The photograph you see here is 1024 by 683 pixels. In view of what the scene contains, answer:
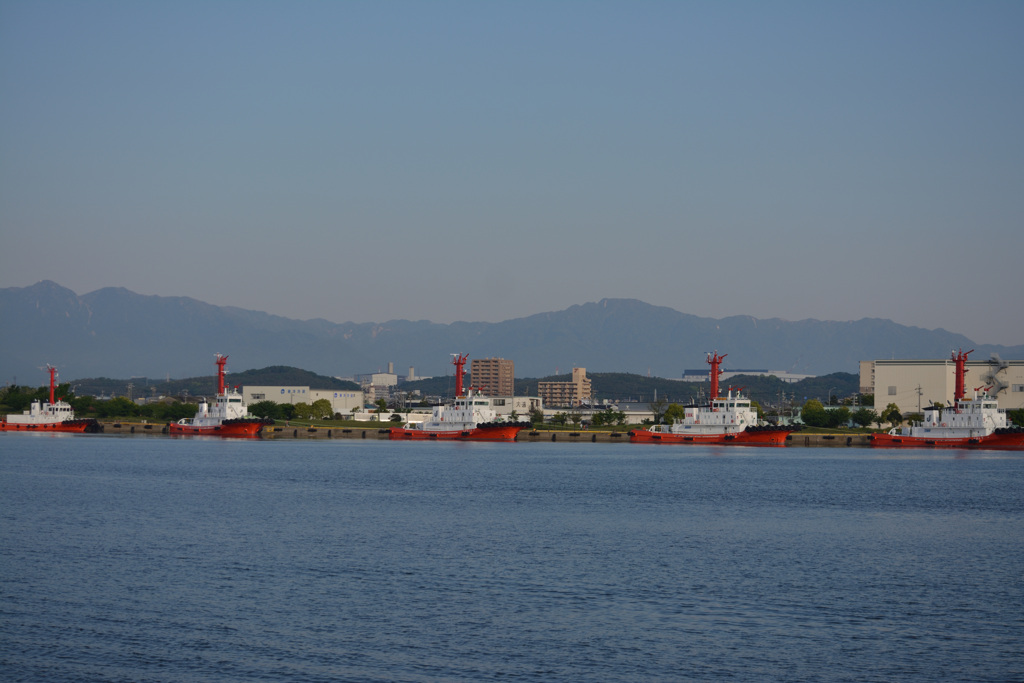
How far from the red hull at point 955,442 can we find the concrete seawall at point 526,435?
15.7ft

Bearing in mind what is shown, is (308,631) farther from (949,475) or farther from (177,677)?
(949,475)

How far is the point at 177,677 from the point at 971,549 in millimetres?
28285

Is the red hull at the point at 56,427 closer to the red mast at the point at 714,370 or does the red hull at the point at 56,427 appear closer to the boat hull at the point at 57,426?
the boat hull at the point at 57,426

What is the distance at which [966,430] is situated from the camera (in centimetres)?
10100

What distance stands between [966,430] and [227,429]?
82.0m

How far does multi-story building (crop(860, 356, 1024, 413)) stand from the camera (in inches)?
5556

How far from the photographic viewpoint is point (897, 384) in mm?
150750

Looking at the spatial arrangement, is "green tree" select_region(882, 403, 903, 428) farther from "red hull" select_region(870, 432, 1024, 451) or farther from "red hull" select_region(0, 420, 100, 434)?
"red hull" select_region(0, 420, 100, 434)

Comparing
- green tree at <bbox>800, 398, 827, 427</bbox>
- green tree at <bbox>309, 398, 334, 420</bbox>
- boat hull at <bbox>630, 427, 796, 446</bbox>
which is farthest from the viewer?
green tree at <bbox>309, 398, 334, 420</bbox>

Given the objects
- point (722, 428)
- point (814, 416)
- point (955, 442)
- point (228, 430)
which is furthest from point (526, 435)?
point (955, 442)

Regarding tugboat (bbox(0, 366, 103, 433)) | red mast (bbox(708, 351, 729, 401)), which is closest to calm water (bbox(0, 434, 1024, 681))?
red mast (bbox(708, 351, 729, 401))

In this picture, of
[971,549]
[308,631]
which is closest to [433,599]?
[308,631]

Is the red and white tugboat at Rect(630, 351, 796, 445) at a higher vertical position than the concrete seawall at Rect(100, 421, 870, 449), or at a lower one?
higher

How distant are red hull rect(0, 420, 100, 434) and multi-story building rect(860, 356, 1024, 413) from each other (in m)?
111
